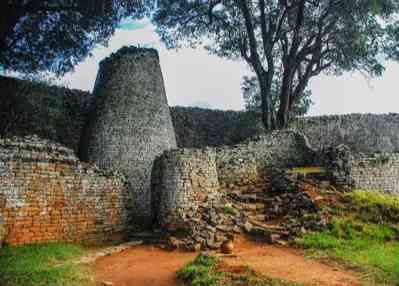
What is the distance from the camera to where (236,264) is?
8547 mm

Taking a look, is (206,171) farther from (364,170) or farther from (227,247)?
(364,170)

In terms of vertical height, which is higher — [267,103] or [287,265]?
[267,103]

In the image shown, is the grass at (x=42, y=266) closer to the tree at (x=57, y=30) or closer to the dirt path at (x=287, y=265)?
the dirt path at (x=287, y=265)

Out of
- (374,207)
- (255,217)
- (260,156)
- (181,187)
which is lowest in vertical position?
(255,217)

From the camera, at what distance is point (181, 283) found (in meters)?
7.77

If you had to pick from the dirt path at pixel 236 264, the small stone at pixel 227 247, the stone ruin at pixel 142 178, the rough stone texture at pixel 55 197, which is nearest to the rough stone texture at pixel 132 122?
the stone ruin at pixel 142 178

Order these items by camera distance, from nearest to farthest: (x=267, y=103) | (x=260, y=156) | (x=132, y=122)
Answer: (x=132, y=122)
(x=260, y=156)
(x=267, y=103)

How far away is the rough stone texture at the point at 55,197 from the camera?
1003cm

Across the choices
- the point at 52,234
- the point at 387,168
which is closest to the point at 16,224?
the point at 52,234

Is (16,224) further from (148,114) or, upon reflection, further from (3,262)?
(148,114)

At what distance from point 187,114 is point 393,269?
14.8 metres

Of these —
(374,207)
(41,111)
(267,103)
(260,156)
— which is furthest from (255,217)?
(41,111)

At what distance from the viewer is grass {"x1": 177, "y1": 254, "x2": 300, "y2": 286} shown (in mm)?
7199

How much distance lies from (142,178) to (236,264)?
18.9ft
